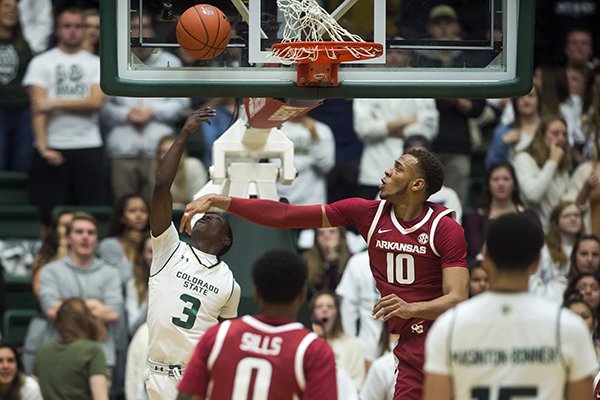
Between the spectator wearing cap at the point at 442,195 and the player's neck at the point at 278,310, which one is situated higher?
the spectator wearing cap at the point at 442,195

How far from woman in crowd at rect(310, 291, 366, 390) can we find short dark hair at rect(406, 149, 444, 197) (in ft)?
10.4

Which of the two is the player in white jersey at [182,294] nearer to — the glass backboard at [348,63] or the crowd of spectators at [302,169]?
the glass backboard at [348,63]

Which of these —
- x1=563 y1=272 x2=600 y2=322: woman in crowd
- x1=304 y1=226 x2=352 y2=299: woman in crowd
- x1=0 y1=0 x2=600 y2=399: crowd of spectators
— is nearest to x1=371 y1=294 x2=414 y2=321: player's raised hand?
x1=0 y1=0 x2=600 y2=399: crowd of spectators

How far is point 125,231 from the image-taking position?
39.5ft

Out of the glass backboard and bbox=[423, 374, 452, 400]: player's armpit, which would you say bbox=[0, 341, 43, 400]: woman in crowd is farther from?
bbox=[423, 374, 452, 400]: player's armpit

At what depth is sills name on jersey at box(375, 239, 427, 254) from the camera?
7.65 m

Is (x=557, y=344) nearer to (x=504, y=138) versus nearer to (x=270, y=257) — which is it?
(x=270, y=257)

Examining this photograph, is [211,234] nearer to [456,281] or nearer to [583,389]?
[456,281]

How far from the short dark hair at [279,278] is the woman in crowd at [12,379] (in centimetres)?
451

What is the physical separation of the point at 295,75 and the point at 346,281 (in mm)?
3619

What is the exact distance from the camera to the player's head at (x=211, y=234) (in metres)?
8.27

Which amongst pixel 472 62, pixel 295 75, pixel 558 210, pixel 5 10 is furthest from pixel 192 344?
pixel 5 10


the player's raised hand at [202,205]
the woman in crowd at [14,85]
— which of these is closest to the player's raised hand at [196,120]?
the player's raised hand at [202,205]

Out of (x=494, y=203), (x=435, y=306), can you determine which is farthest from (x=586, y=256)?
(x=435, y=306)
